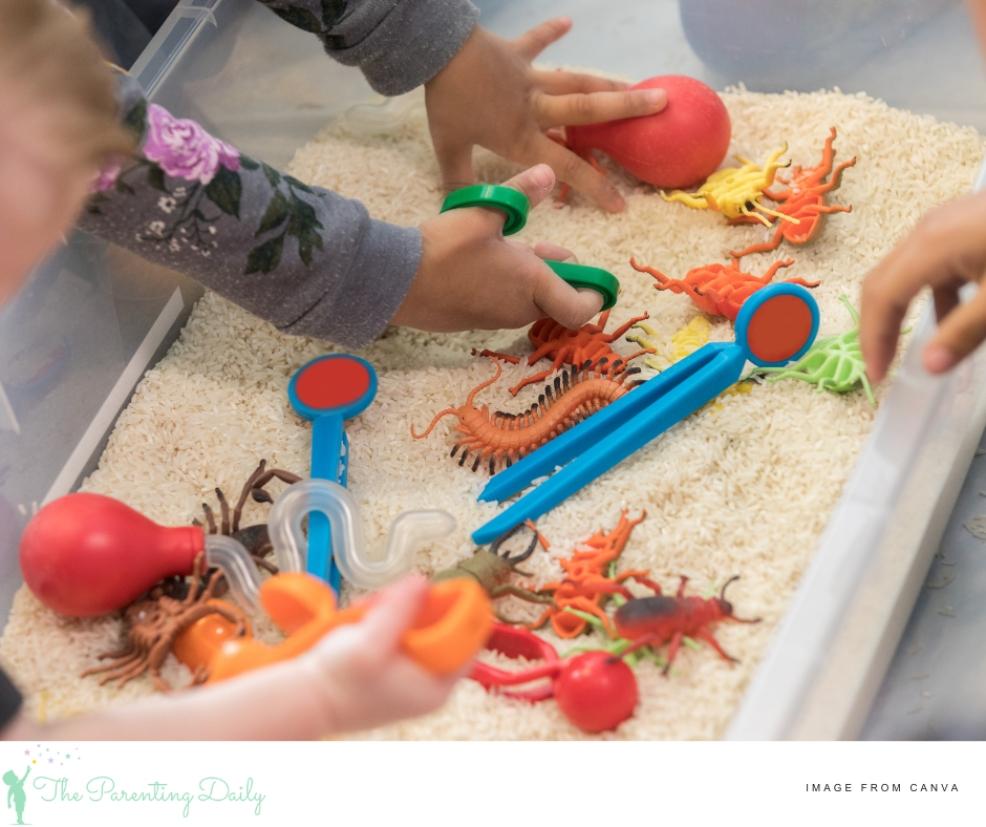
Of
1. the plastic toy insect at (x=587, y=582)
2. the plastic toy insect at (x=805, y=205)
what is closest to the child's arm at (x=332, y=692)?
the plastic toy insect at (x=587, y=582)

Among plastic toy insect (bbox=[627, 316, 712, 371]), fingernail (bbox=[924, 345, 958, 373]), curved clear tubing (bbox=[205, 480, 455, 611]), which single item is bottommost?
curved clear tubing (bbox=[205, 480, 455, 611])

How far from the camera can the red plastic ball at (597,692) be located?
647mm

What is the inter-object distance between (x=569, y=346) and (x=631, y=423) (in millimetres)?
130

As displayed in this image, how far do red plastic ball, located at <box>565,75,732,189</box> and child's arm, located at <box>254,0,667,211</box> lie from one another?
0.7 inches

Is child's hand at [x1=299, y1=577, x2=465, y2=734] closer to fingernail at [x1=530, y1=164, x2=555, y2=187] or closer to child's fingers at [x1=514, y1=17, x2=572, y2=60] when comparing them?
fingernail at [x1=530, y1=164, x2=555, y2=187]

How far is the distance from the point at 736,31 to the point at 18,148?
853 millimetres

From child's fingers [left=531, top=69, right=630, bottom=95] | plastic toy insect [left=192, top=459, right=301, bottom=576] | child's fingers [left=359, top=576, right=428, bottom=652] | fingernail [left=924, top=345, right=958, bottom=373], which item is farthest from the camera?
child's fingers [left=531, top=69, right=630, bottom=95]

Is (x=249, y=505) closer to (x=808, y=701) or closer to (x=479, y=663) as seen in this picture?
(x=479, y=663)

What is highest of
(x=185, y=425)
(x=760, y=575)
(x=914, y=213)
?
(x=914, y=213)

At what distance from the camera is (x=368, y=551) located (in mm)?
791

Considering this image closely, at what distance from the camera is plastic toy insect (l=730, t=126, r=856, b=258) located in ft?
3.17

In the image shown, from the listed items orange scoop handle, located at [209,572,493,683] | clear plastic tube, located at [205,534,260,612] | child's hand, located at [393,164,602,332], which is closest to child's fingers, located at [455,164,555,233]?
child's hand, located at [393,164,602,332]
